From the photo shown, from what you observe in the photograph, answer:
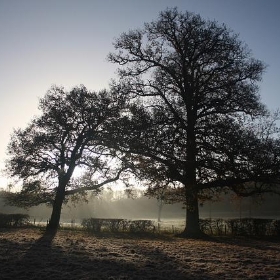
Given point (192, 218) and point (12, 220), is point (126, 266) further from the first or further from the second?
point (12, 220)

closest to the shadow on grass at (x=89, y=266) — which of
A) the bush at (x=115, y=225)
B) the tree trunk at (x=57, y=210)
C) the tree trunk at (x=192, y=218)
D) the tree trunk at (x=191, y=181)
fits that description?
the tree trunk at (x=191, y=181)

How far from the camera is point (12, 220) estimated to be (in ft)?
97.3

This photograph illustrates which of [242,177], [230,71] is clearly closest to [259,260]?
[242,177]

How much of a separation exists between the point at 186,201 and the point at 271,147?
6.93m

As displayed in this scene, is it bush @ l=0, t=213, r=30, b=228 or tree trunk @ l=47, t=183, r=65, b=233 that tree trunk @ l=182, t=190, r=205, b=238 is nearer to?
tree trunk @ l=47, t=183, r=65, b=233

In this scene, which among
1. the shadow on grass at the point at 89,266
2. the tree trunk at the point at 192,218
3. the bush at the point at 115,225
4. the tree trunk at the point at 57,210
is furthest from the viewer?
the bush at the point at 115,225

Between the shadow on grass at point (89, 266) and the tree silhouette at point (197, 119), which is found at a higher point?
the tree silhouette at point (197, 119)

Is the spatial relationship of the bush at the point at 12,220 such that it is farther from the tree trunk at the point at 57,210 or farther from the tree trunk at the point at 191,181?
the tree trunk at the point at 191,181

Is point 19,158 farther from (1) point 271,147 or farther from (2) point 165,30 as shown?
(1) point 271,147

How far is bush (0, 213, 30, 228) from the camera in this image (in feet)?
94.8

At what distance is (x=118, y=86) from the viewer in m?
24.9

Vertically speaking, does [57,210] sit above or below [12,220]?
above

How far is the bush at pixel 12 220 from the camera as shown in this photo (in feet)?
94.8

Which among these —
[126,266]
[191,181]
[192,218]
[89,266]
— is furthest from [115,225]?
[89,266]
